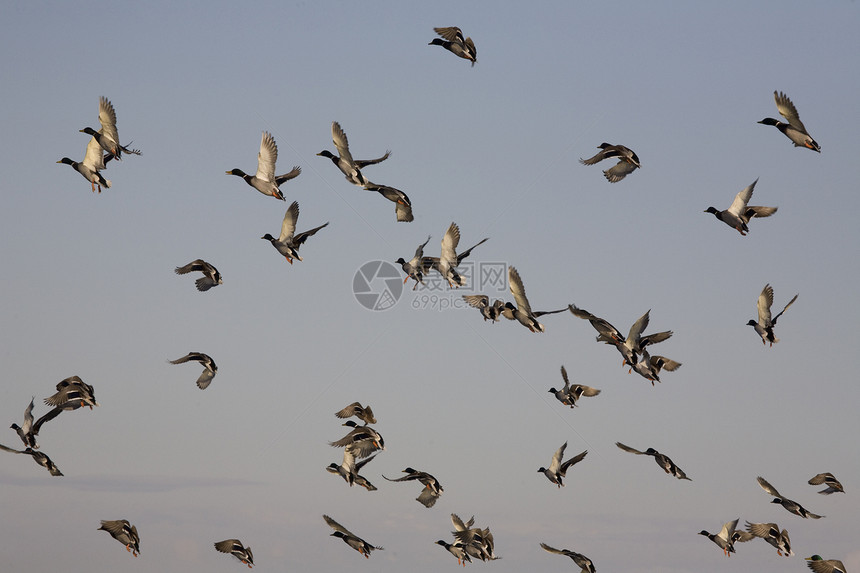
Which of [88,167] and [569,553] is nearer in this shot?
[569,553]

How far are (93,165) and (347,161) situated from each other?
36.6 ft

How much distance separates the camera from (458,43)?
35625 mm

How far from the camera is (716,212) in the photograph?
125ft

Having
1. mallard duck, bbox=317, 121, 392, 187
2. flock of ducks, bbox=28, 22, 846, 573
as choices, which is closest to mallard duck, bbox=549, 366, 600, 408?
flock of ducks, bbox=28, 22, 846, 573

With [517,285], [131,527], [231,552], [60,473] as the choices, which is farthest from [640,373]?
[60,473]

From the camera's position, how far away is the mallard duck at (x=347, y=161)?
116 ft

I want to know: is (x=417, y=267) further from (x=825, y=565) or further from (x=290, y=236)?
(x=825, y=565)

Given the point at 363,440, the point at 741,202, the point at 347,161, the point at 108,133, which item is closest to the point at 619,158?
the point at 741,202

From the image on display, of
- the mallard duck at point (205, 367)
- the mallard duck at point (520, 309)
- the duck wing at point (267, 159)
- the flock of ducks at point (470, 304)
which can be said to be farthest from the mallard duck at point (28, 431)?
the mallard duck at point (520, 309)

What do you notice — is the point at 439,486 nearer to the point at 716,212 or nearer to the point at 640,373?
the point at 640,373

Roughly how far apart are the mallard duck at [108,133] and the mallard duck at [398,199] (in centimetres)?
966

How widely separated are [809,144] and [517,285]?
12.2 metres

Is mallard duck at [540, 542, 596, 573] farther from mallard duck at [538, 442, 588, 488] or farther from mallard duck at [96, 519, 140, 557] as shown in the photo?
mallard duck at [96, 519, 140, 557]

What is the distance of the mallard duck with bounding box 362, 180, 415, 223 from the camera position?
39.2m
